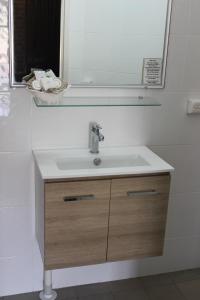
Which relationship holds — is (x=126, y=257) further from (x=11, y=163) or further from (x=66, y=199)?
(x=11, y=163)

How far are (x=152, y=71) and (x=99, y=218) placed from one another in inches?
31.1

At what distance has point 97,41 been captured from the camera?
195 cm

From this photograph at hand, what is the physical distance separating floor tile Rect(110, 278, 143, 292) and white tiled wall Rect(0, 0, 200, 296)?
4cm

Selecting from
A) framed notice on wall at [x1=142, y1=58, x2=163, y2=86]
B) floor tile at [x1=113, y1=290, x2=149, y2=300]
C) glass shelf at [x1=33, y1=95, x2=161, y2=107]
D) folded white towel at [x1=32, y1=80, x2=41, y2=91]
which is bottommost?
floor tile at [x1=113, y1=290, x2=149, y2=300]

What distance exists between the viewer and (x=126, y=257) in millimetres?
1928

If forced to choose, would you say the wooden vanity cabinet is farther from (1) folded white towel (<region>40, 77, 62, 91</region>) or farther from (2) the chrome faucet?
(1) folded white towel (<region>40, 77, 62, 91</region>)

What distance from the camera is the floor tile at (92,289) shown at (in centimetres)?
226

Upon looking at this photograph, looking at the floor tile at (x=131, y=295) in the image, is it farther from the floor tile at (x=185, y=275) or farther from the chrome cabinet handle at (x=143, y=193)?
the chrome cabinet handle at (x=143, y=193)

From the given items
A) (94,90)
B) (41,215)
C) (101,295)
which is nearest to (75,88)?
(94,90)

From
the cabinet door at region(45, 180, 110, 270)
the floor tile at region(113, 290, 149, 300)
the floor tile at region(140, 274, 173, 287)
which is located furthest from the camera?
the floor tile at region(140, 274, 173, 287)

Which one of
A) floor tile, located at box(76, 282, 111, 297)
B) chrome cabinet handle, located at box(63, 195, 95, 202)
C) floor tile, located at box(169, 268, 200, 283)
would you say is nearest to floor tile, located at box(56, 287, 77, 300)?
floor tile, located at box(76, 282, 111, 297)

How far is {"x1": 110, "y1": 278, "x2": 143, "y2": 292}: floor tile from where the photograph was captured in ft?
7.59

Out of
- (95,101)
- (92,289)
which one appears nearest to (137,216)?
(95,101)

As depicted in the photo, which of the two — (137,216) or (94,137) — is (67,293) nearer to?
(137,216)
